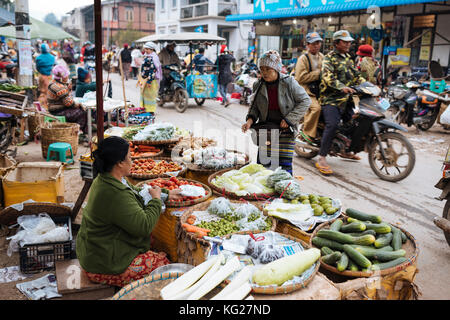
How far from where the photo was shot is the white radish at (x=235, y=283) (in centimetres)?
211

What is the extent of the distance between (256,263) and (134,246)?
979 mm

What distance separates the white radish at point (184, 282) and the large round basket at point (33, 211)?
92.7 inches

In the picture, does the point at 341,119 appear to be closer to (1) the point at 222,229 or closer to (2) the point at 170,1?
(1) the point at 222,229

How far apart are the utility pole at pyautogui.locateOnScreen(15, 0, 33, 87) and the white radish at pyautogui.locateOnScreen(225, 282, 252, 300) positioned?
29.6ft

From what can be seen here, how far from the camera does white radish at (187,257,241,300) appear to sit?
2101 millimetres

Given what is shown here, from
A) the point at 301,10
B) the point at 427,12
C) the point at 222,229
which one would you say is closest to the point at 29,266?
the point at 222,229

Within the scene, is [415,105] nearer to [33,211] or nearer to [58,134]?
[58,134]

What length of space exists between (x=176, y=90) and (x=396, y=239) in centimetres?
1064

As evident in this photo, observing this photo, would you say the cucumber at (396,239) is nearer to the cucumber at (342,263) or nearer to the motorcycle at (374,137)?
the cucumber at (342,263)

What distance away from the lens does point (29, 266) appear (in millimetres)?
3416

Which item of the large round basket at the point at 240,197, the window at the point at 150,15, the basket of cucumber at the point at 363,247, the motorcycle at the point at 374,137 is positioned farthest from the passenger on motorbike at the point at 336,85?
the window at the point at 150,15

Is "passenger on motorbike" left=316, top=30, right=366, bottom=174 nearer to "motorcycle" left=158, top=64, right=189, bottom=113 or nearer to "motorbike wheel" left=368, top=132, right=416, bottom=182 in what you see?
"motorbike wheel" left=368, top=132, right=416, bottom=182

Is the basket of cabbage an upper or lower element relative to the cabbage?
lower

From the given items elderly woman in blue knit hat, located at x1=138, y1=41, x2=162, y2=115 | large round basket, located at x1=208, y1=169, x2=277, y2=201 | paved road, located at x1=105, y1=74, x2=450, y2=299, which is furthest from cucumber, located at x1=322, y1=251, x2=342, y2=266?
elderly woman in blue knit hat, located at x1=138, y1=41, x2=162, y2=115
